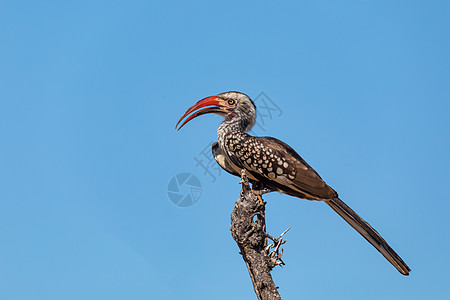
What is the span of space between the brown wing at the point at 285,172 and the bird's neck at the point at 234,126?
1.73 ft

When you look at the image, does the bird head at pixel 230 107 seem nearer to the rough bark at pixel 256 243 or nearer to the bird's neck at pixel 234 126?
the bird's neck at pixel 234 126

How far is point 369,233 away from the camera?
8.03 metres

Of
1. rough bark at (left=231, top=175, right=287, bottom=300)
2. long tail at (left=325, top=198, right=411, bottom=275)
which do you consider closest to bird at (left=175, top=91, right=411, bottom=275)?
long tail at (left=325, top=198, right=411, bottom=275)

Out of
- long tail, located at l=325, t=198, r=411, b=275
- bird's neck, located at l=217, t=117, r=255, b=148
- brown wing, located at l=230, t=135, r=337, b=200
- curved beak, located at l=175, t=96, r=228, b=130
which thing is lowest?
long tail, located at l=325, t=198, r=411, b=275

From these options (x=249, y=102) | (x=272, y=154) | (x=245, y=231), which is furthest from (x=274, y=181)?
(x=249, y=102)

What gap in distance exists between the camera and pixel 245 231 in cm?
800

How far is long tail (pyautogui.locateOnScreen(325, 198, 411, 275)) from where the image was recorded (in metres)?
7.91

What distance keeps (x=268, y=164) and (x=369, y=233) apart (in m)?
1.89

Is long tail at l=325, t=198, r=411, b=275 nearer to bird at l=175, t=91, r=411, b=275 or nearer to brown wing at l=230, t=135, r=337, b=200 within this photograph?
bird at l=175, t=91, r=411, b=275

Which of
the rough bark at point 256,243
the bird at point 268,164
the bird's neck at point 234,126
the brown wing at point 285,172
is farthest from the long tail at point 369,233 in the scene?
the bird's neck at point 234,126

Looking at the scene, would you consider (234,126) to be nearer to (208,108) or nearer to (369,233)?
(208,108)

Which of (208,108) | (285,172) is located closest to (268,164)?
(285,172)

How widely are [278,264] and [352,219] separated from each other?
1.36m

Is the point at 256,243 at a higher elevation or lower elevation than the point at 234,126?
lower
